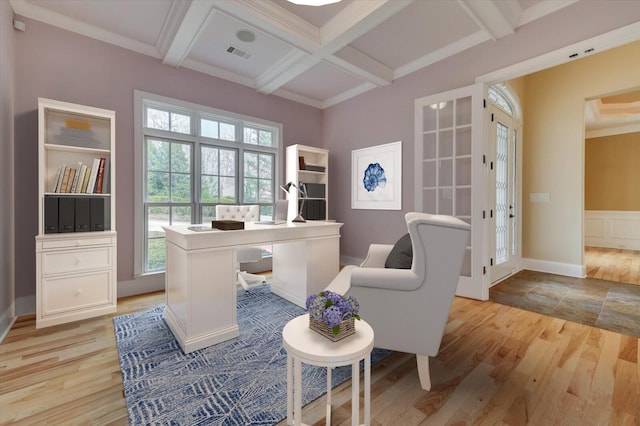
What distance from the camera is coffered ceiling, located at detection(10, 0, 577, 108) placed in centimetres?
254

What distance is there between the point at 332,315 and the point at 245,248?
226 centimetres

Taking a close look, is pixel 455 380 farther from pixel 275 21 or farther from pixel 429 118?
pixel 275 21

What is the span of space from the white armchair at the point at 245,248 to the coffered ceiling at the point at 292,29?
1851 millimetres

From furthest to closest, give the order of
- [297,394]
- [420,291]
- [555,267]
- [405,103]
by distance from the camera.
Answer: [555,267] < [405,103] < [420,291] < [297,394]

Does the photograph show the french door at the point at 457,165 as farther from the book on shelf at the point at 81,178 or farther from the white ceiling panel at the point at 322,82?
the book on shelf at the point at 81,178

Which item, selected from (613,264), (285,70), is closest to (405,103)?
(285,70)

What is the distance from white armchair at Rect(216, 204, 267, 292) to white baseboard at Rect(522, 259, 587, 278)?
4.12 metres

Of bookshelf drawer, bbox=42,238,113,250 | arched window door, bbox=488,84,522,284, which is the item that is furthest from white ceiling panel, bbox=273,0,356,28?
bookshelf drawer, bbox=42,238,113,250

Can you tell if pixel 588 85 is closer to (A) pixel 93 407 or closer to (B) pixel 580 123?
(B) pixel 580 123

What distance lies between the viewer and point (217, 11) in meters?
2.48

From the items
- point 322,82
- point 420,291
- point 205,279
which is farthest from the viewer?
point 322,82

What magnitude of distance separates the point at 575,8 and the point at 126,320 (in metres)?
4.90

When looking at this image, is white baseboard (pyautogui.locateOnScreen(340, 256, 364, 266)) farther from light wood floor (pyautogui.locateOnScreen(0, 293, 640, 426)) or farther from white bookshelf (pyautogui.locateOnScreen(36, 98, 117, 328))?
white bookshelf (pyautogui.locateOnScreen(36, 98, 117, 328))

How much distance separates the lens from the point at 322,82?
4.23 meters
